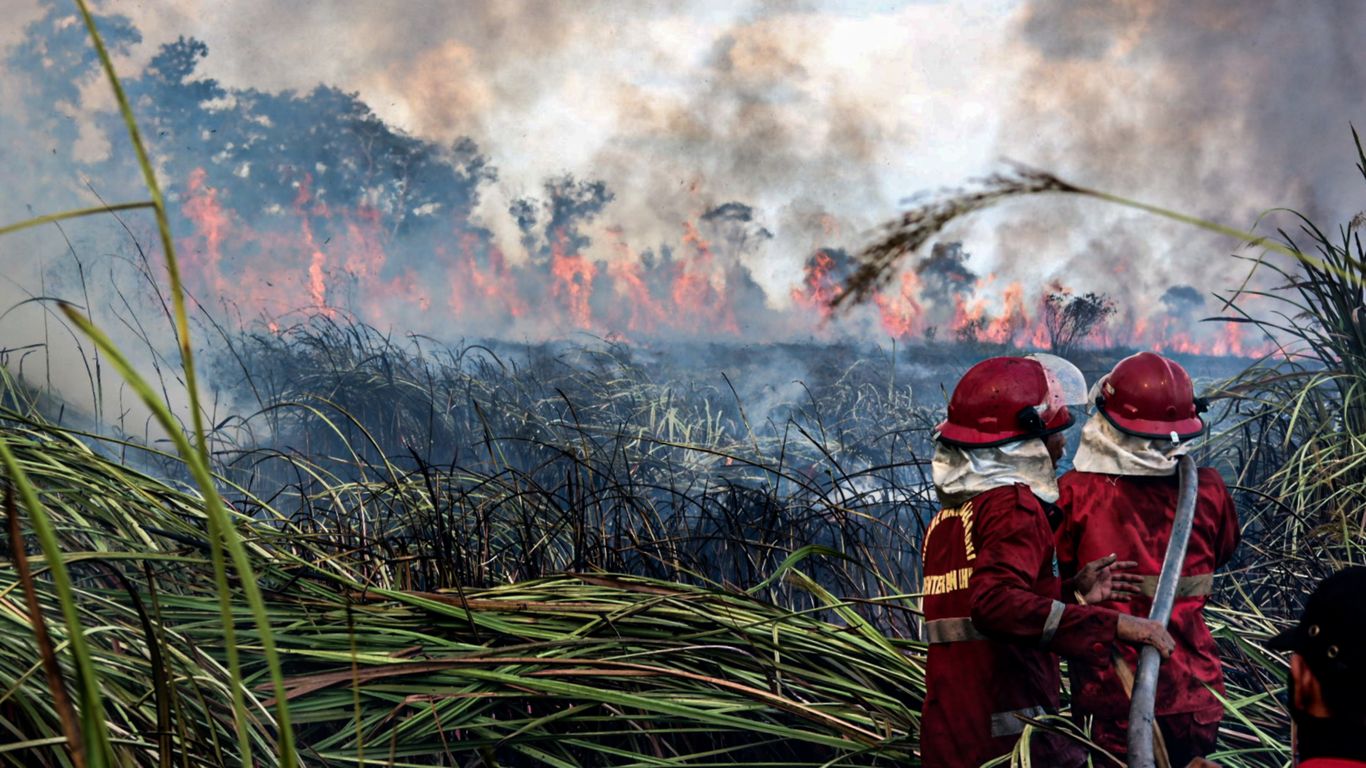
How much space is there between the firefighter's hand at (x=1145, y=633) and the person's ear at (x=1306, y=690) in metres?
0.47

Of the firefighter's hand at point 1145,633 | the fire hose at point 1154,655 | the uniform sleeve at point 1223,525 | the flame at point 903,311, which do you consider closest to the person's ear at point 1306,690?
the fire hose at point 1154,655

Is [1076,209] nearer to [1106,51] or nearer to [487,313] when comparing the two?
[1106,51]

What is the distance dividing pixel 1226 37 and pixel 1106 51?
63 centimetres

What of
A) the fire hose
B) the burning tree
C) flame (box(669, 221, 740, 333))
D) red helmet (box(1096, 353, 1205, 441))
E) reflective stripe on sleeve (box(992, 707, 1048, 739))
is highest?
flame (box(669, 221, 740, 333))

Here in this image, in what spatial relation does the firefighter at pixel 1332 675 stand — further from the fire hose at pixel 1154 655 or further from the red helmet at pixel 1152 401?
the red helmet at pixel 1152 401

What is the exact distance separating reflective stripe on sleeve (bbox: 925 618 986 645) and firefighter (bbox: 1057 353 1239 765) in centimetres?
35

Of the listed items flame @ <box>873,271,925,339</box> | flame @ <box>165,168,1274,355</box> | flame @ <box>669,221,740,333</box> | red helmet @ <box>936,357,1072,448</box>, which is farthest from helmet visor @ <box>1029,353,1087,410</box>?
flame @ <box>873,271,925,339</box>

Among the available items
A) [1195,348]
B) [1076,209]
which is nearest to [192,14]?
[1076,209]

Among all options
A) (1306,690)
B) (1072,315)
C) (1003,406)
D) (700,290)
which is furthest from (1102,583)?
(1072,315)

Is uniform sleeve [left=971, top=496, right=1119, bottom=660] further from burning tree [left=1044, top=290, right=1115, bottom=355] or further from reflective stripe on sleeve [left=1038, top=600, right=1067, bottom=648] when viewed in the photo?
burning tree [left=1044, top=290, right=1115, bottom=355]

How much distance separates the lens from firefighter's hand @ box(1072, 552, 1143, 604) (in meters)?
1.69

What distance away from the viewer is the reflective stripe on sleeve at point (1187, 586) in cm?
184

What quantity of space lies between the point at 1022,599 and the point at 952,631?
0.52 feet

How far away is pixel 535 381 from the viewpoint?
545cm
